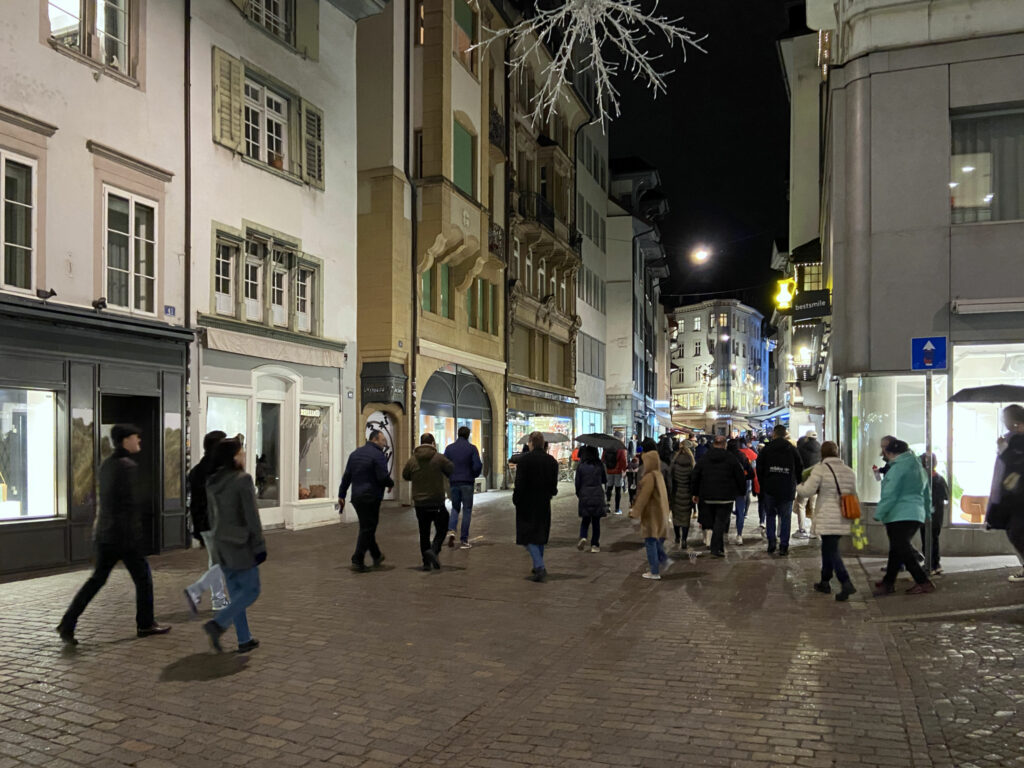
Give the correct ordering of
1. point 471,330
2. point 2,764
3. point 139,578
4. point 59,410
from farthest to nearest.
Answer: point 471,330 < point 59,410 < point 139,578 < point 2,764

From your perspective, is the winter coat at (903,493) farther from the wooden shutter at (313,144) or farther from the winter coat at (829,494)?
the wooden shutter at (313,144)

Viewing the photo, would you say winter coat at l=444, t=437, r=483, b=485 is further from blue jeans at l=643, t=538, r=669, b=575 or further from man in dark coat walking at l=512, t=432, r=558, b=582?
blue jeans at l=643, t=538, r=669, b=575

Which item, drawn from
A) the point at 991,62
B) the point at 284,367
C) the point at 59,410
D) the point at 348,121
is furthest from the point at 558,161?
the point at 59,410

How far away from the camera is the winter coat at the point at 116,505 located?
7277 mm

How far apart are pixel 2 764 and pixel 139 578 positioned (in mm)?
2911

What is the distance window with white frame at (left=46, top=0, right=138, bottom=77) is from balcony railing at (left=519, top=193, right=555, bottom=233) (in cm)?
1875

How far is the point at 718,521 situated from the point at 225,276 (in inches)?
386

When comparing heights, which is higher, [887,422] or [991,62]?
[991,62]

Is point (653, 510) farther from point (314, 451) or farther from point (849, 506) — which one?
point (314, 451)

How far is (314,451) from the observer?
1792cm

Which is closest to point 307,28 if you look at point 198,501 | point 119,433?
point 198,501

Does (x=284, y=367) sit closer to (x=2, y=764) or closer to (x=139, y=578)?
(x=139, y=578)

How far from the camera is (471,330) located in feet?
87.2

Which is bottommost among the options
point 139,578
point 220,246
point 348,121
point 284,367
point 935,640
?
point 935,640
